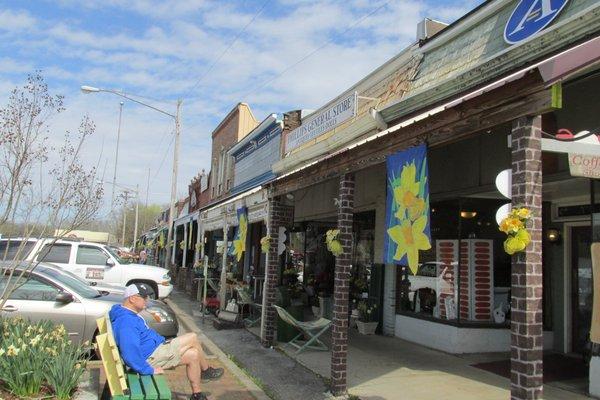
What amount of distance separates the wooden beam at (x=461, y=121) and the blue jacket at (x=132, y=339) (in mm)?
3159

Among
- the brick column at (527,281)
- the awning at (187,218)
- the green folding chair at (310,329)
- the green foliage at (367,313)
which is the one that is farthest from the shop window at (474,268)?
the awning at (187,218)

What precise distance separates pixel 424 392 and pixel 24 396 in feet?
14.6

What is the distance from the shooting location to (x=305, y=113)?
1745 centimetres

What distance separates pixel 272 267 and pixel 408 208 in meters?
4.99

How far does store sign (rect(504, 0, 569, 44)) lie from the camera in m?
6.76

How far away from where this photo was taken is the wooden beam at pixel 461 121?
411cm

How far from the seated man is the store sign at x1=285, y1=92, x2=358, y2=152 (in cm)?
708

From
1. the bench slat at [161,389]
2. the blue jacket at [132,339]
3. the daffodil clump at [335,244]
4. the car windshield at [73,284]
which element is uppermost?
the daffodil clump at [335,244]

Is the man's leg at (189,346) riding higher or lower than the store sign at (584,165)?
lower

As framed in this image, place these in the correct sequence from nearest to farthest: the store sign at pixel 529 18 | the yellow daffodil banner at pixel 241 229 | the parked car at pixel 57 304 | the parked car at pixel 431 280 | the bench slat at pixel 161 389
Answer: the bench slat at pixel 161 389
the store sign at pixel 529 18
the parked car at pixel 57 304
the parked car at pixel 431 280
the yellow daffodil banner at pixel 241 229

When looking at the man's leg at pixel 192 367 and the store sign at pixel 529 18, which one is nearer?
the man's leg at pixel 192 367

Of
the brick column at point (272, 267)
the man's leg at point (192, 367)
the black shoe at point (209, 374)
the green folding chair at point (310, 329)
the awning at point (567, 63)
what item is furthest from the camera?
the brick column at point (272, 267)

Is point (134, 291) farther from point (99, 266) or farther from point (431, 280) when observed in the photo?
point (99, 266)

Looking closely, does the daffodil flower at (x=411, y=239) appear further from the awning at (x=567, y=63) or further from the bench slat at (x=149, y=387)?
the bench slat at (x=149, y=387)
